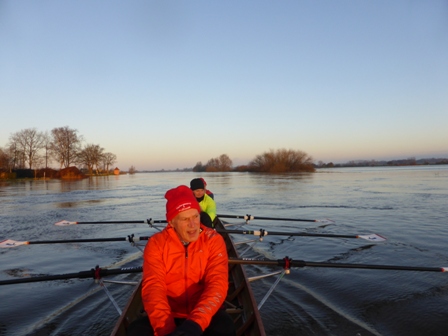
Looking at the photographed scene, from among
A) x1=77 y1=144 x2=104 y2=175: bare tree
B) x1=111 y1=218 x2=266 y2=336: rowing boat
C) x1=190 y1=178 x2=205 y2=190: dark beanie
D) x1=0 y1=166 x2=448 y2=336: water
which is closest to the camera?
x1=111 y1=218 x2=266 y2=336: rowing boat

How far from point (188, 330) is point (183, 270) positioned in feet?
1.88

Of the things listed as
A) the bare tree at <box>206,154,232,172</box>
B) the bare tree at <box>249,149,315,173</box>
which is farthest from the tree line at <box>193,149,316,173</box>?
the bare tree at <box>206,154,232,172</box>

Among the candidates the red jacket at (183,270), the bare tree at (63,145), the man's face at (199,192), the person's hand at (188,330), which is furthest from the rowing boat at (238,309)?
the bare tree at (63,145)

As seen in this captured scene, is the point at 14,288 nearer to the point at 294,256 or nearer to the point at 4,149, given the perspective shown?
the point at 294,256

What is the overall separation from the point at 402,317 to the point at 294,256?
9.94ft

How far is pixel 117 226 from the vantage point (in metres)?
11.0

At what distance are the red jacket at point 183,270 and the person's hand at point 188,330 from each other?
0.31 meters

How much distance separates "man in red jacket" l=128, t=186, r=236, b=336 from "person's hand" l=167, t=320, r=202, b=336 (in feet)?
0.76

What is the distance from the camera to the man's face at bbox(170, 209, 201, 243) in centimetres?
266

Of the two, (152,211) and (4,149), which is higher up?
(4,149)

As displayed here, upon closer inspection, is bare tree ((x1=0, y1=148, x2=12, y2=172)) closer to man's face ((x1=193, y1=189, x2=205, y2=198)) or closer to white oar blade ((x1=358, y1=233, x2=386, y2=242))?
man's face ((x1=193, y1=189, x2=205, y2=198))

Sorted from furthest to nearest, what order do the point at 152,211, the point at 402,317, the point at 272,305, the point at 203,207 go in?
the point at 152,211
the point at 203,207
the point at 272,305
the point at 402,317

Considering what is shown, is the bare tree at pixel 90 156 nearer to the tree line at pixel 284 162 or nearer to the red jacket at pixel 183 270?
the tree line at pixel 284 162

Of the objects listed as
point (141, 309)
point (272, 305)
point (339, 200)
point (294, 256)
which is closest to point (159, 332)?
point (141, 309)
